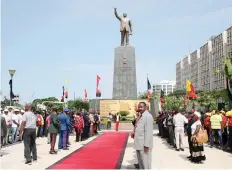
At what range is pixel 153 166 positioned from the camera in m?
8.78

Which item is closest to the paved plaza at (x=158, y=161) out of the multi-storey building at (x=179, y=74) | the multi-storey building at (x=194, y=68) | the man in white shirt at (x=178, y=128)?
the man in white shirt at (x=178, y=128)

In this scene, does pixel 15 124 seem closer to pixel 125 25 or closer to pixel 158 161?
pixel 158 161

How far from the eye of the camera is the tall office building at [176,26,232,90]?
96.6 metres

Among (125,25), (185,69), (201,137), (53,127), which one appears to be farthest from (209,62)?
(201,137)

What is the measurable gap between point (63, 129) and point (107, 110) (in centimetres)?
1795

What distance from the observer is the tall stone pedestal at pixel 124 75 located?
3039 centimetres

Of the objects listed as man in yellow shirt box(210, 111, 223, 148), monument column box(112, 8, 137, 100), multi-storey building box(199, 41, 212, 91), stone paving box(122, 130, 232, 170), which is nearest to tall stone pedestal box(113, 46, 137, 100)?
monument column box(112, 8, 137, 100)

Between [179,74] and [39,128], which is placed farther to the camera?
[179,74]

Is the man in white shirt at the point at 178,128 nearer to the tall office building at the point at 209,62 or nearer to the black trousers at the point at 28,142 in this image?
the black trousers at the point at 28,142

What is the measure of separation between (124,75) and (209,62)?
8457 centimetres

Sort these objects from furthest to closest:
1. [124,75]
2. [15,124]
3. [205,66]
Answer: [205,66], [124,75], [15,124]

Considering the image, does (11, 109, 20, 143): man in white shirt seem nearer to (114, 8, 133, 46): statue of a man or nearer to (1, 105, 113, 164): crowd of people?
(1, 105, 113, 164): crowd of people

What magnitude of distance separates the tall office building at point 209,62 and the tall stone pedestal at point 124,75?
56.8 m

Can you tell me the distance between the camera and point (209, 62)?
357 feet
